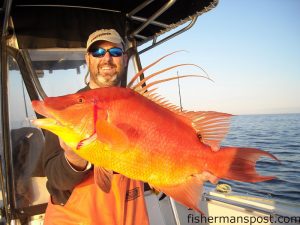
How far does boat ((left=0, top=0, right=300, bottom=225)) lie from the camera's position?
9.73 ft

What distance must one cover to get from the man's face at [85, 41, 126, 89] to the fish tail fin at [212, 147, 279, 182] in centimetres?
127

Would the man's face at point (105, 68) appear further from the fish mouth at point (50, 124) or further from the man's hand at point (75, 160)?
the fish mouth at point (50, 124)

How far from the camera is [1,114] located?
2941mm

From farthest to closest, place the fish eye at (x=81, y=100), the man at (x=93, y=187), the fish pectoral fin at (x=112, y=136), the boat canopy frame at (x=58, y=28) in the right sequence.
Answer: the boat canopy frame at (x=58, y=28), the man at (x=93, y=187), the fish eye at (x=81, y=100), the fish pectoral fin at (x=112, y=136)

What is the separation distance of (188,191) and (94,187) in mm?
940

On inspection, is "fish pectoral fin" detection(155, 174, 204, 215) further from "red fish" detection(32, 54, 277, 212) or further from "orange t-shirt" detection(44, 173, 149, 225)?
"orange t-shirt" detection(44, 173, 149, 225)

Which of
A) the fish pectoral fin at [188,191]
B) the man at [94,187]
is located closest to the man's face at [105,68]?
the man at [94,187]

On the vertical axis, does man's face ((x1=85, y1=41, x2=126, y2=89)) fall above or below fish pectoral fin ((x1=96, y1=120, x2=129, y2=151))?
above

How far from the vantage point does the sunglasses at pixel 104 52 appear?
2.45 meters

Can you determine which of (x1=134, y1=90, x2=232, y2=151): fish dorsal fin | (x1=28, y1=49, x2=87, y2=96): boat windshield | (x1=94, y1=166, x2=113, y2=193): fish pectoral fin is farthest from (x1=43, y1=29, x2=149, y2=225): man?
(x1=28, y1=49, x2=87, y2=96): boat windshield

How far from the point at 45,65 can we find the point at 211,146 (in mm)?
2576

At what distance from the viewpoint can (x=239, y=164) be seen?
150cm

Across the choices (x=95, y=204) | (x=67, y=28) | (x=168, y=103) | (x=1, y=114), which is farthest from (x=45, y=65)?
(x=168, y=103)

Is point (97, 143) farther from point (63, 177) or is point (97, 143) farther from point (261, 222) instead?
point (261, 222)
